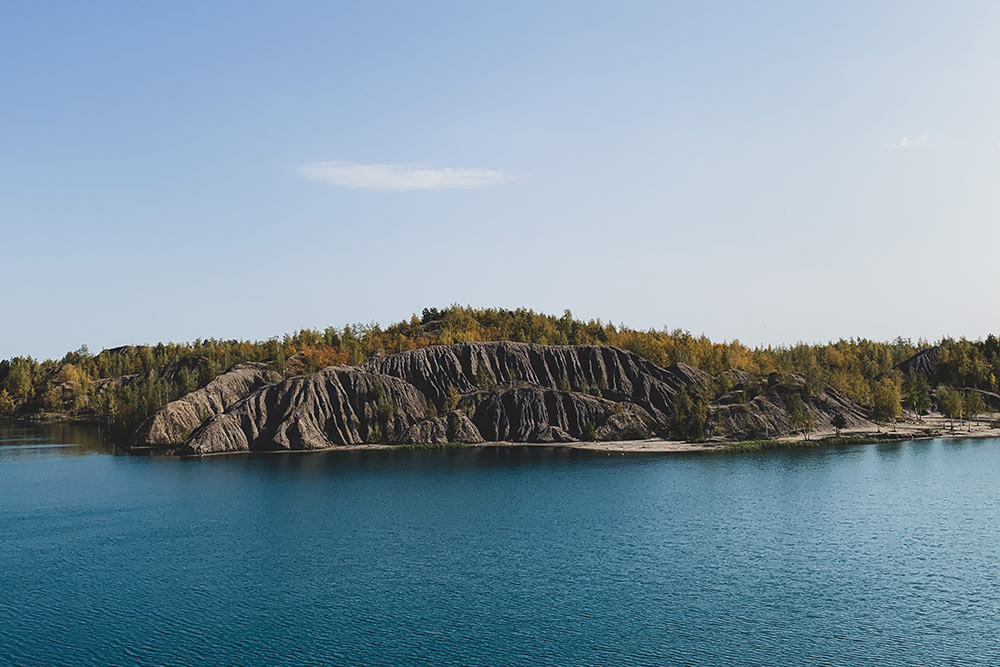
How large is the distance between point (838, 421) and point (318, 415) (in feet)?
381

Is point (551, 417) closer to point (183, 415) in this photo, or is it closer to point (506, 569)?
point (183, 415)

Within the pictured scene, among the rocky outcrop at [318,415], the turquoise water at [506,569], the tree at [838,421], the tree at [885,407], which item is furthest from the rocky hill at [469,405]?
the turquoise water at [506,569]

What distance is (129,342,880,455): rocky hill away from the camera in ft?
555

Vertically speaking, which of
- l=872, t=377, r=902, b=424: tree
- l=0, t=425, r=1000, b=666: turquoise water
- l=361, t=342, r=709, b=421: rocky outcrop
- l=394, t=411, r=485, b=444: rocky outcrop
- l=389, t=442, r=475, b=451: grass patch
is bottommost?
l=0, t=425, r=1000, b=666: turquoise water

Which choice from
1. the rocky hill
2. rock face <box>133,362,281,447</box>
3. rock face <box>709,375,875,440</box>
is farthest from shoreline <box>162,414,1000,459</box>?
rock face <box>133,362,281,447</box>

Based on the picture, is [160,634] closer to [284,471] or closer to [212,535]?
[212,535]

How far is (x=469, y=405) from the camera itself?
598 feet

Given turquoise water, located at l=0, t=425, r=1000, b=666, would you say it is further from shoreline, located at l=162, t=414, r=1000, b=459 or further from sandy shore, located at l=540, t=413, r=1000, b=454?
sandy shore, located at l=540, t=413, r=1000, b=454

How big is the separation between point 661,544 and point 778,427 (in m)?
104

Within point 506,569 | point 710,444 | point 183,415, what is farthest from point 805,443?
point 183,415

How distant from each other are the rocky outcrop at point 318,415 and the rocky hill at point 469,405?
23cm

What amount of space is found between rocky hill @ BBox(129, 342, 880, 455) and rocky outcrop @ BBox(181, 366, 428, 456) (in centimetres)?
23

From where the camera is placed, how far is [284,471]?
134m

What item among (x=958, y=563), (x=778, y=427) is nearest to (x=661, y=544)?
(x=958, y=563)
